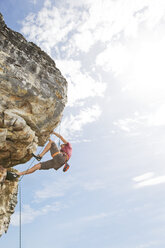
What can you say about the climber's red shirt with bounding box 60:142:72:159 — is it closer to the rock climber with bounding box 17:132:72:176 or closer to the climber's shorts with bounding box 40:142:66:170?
the rock climber with bounding box 17:132:72:176

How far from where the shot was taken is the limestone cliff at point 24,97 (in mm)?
8922

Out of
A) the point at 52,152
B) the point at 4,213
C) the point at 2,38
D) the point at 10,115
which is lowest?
the point at 4,213

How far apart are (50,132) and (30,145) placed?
1.77 metres

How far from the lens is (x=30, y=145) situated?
408 inches

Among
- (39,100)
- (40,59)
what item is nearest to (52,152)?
(39,100)

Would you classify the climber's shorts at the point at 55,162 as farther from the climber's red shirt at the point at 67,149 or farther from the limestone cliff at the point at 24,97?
the limestone cliff at the point at 24,97

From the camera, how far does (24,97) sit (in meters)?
9.55

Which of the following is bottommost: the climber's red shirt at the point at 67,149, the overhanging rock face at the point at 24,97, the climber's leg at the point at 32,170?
the climber's leg at the point at 32,170

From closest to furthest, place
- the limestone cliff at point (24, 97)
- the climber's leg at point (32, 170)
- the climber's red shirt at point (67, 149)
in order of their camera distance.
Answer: the limestone cliff at point (24, 97)
the climber's leg at point (32, 170)
the climber's red shirt at point (67, 149)

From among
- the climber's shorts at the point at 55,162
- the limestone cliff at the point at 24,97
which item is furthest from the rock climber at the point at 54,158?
the limestone cliff at the point at 24,97

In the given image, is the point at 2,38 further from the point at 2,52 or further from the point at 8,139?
the point at 8,139

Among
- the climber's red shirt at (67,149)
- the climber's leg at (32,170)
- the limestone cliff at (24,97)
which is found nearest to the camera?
the limestone cliff at (24,97)

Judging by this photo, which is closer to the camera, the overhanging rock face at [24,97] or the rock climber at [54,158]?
the overhanging rock face at [24,97]

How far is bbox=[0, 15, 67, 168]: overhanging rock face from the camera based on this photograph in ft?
29.3
